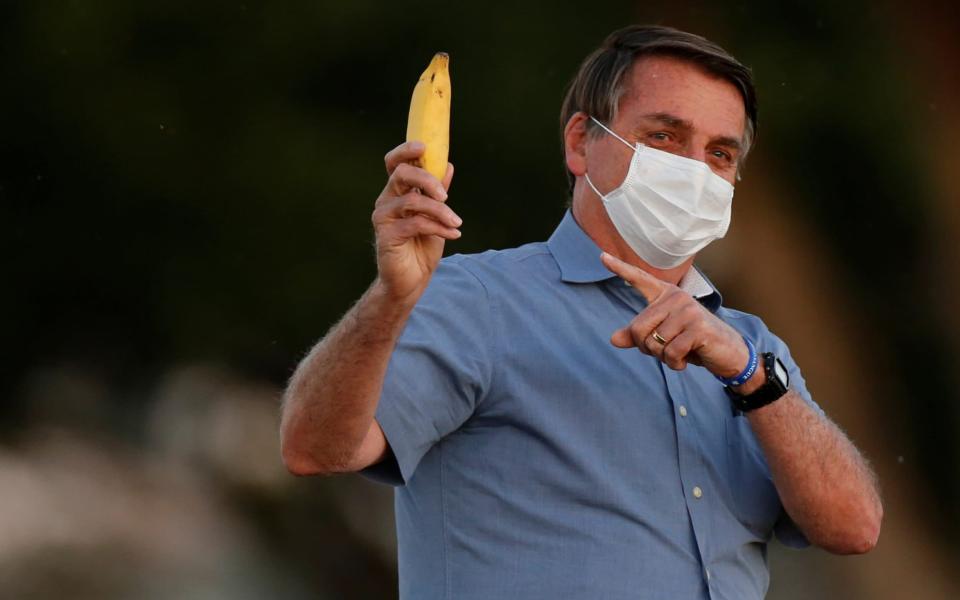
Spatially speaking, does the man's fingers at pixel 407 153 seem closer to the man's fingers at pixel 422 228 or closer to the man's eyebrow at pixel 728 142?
the man's fingers at pixel 422 228

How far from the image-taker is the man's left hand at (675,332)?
2217 mm

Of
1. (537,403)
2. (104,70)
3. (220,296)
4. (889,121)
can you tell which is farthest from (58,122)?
(537,403)

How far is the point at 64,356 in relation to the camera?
5223 mm

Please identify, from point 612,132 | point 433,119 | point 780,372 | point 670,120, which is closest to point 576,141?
point 612,132

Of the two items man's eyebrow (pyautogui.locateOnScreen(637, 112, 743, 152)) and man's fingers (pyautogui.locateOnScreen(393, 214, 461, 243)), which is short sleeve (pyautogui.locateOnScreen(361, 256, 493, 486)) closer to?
man's fingers (pyautogui.locateOnScreen(393, 214, 461, 243))

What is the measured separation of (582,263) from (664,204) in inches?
7.5

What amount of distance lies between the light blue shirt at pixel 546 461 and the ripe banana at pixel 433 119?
36cm

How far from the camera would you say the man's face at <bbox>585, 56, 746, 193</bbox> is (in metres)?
2.73

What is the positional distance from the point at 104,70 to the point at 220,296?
0.82 metres

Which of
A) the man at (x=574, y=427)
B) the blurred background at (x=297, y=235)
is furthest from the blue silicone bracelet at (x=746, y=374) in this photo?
the blurred background at (x=297, y=235)

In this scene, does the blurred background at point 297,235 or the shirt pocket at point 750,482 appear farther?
the blurred background at point 297,235

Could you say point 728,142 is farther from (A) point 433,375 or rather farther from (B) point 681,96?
(A) point 433,375

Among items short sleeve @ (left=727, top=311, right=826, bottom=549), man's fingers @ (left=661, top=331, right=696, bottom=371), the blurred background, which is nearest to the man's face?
short sleeve @ (left=727, top=311, right=826, bottom=549)

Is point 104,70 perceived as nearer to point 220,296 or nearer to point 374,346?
point 220,296
